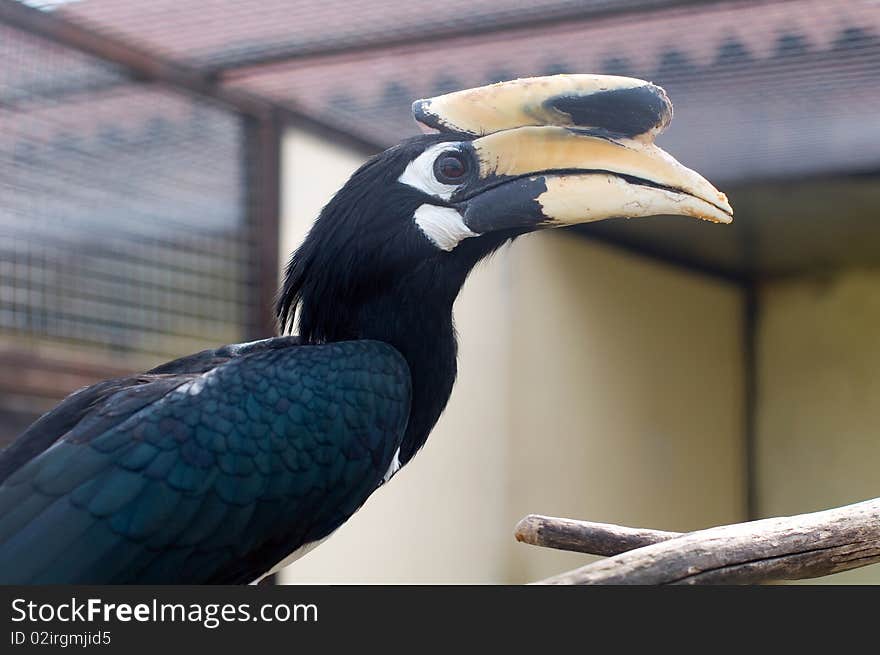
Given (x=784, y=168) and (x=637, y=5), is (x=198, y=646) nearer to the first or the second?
(x=637, y=5)

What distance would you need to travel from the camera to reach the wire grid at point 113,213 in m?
3.58

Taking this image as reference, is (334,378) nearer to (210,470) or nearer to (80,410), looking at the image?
(210,470)

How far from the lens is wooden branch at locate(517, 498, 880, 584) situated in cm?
176

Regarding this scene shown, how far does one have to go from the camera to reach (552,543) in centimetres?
214

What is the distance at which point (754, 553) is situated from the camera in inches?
72.9

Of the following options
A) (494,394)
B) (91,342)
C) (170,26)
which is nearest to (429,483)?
(494,394)

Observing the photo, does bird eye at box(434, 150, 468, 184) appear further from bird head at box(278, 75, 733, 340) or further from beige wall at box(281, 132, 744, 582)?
beige wall at box(281, 132, 744, 582)

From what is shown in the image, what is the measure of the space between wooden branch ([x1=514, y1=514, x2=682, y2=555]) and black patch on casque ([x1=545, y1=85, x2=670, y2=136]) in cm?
66

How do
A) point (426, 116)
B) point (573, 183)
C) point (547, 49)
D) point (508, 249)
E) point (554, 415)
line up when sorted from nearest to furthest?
1. point (573, 183)
2. point (426, 116)
3. point (508, 249)
4. point (547, 49)
5. point (554, 415)

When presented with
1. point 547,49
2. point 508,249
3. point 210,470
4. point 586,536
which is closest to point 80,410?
point 210,470

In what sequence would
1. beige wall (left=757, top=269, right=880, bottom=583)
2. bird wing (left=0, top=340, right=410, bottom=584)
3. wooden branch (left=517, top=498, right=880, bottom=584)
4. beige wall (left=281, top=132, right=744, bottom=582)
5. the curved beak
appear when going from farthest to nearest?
1. beige wall (left=757, top=269, right=880, bottom=583)
2. beige wall (left=281, top=132, right=744, bottom=582)
3. the curved beak
4. bird wing (left=0, top=340, right=410, bottom=584)
5. wooden branch (left=517, top=498, right=880, bottom=584)

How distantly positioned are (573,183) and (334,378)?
516 mm

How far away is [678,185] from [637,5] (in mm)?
1515

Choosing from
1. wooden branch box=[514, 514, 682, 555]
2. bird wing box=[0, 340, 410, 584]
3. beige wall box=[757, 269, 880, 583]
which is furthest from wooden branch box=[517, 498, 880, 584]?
beige wall box=[757, 269, 880, 583]
